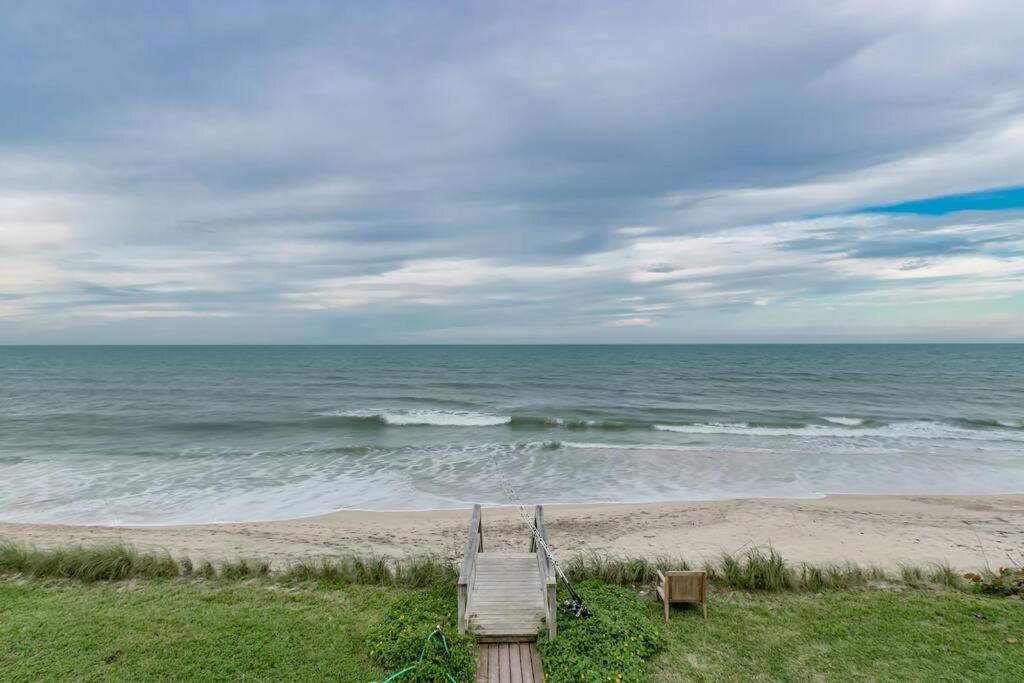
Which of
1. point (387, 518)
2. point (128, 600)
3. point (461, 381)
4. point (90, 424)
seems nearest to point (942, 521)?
point (387, 518)

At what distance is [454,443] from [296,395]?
24.1 m

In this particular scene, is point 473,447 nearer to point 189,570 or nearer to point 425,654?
point 189,570

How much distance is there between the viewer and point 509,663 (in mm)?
6605

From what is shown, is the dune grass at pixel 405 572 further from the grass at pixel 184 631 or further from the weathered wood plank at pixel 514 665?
the weathered wood plank at pixel 514 665

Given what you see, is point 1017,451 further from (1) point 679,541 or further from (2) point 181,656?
(2) point 181,656

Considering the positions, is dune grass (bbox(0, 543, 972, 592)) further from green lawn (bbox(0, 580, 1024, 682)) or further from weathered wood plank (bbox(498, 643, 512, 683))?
weathered wood plank (bbox(498, 643, 512, 683))

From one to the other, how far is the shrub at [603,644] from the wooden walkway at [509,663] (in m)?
0.16

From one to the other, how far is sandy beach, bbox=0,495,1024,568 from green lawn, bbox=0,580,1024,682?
2.86 m

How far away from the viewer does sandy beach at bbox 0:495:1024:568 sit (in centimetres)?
1183

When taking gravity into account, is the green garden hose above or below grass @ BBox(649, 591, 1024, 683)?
above

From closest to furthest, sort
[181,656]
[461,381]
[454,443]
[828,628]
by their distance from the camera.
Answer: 1. [181,656]
2. [828,628]
3. [454,443]
4. [461,381]

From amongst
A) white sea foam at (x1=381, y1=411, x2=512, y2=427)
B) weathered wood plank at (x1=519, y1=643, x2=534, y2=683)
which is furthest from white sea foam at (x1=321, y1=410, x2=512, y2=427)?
weathered wood plank at (x1=519, y1=643, x2=534, y2=683)

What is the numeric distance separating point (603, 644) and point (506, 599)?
1480 mm

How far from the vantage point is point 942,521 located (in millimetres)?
14062
